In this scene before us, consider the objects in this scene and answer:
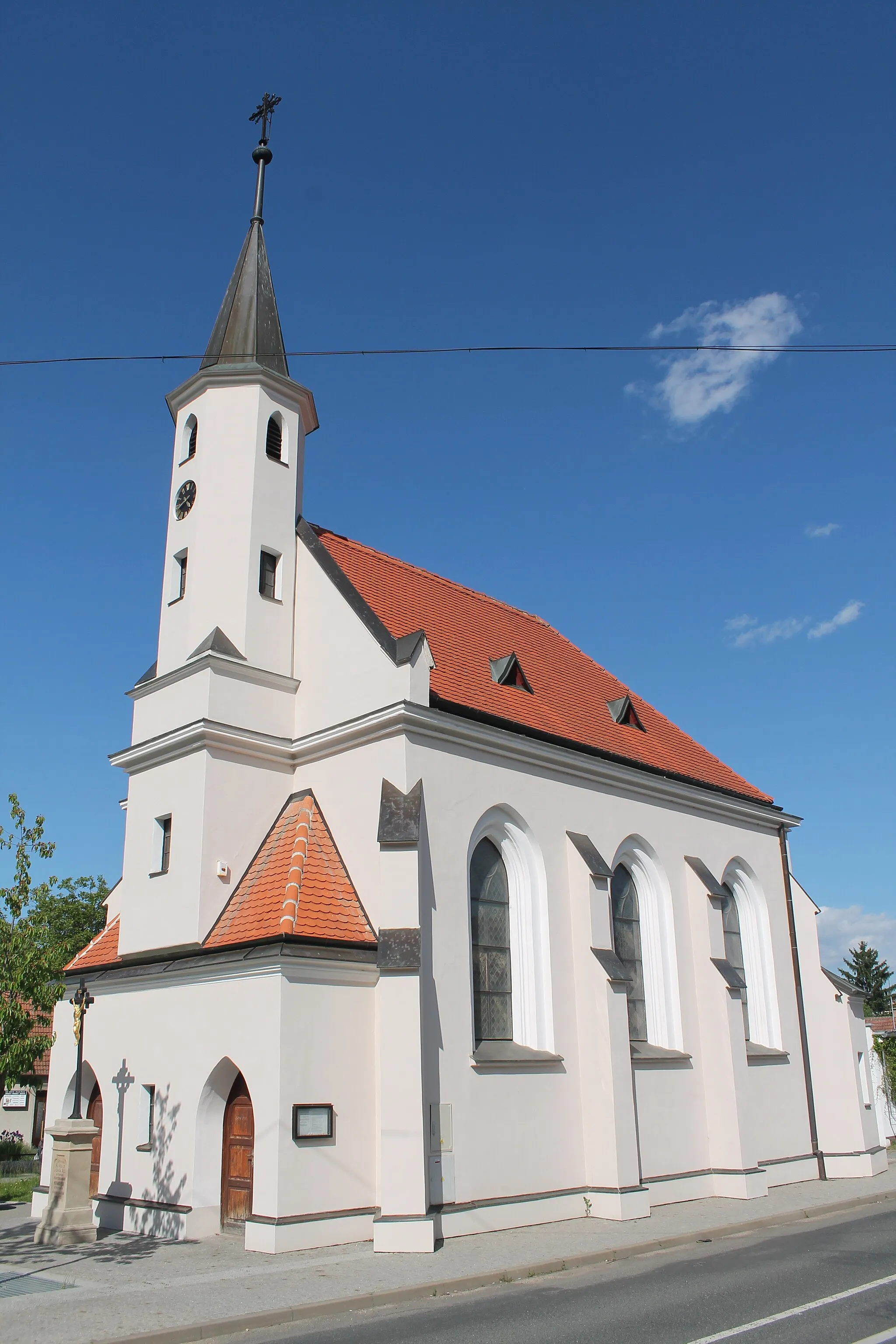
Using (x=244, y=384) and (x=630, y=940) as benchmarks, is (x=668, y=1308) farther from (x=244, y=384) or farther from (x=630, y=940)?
(x=244, y=384)

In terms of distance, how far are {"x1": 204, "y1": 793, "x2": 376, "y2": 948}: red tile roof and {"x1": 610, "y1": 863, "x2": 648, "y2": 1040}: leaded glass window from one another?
5.62 m

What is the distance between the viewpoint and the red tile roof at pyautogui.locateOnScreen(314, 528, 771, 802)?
58.4ft

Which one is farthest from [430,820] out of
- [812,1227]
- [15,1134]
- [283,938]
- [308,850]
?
[15,1134]

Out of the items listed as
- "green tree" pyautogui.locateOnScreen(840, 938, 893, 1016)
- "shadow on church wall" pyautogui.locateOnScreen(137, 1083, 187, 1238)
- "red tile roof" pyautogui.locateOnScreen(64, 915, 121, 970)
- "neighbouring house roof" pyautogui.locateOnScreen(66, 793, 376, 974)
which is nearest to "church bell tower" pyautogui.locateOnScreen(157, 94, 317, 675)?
"neighbouring house roof" pyautogui.locateOnScreen(66, 793, 376, 974)

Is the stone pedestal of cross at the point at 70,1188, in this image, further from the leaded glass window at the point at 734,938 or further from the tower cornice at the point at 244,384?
the leaded glass window at the point at 734,938

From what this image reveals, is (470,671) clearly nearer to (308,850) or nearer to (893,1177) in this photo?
(308,850)

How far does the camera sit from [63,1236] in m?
13.2

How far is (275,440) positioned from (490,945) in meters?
9.97

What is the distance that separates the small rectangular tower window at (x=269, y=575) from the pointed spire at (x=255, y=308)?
365 cm

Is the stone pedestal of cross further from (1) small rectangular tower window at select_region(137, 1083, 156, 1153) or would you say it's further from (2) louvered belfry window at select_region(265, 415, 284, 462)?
(2) louvered belfry window at select_region(265, 415, 284, 462)

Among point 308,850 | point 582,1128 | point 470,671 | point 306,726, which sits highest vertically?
point 470,671

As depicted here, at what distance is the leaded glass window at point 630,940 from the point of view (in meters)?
18.4

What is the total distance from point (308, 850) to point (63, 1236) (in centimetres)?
580

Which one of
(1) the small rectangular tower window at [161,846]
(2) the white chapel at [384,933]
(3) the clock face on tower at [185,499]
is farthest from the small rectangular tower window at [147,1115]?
(3) the clock face on tower at [185,499]
